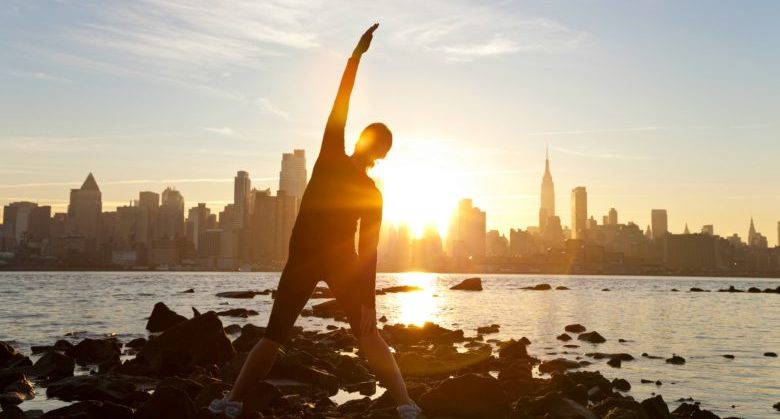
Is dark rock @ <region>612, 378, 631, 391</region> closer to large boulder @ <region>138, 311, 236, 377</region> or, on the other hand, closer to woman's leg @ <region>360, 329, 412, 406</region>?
large boulder @ <region>138, 311, 236, 377</region>

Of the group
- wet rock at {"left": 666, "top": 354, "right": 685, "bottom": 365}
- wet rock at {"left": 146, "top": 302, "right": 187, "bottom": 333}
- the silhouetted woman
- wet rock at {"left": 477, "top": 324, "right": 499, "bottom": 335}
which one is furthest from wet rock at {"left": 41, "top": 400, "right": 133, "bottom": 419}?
wet rock at {"left": 477, "top": 324, "right": 499, "bottom": 335}

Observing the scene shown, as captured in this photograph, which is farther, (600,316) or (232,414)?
(600,316)

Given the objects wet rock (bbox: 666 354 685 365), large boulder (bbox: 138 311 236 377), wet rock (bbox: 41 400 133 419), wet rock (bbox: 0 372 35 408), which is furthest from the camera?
wet rock (bbox: 666 354 685 365)

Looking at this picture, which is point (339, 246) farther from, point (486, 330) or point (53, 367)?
point (486, 330)

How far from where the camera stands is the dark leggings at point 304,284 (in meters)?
6.79

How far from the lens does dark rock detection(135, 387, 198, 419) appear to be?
25.2 ft

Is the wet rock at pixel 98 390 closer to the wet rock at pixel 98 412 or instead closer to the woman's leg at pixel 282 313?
the wet rock at pixel 98 412

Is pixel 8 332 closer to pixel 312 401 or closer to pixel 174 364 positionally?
pixel 174 364

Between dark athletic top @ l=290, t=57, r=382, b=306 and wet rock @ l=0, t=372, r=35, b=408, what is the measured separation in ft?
22.3

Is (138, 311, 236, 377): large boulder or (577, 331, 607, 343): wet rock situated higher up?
(138, 311, 236, 377): large boulder

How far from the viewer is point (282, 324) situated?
6809mm

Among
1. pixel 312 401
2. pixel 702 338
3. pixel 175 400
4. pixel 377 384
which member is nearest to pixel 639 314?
pixel 702 338

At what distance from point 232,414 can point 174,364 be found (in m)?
7.91

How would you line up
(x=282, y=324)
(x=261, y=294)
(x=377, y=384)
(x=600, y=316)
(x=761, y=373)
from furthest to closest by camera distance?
(x=261, y=294)
(x=600, y=316)
(x=761, y=373)
(x=377, y=384)
(x=282, y=324)
